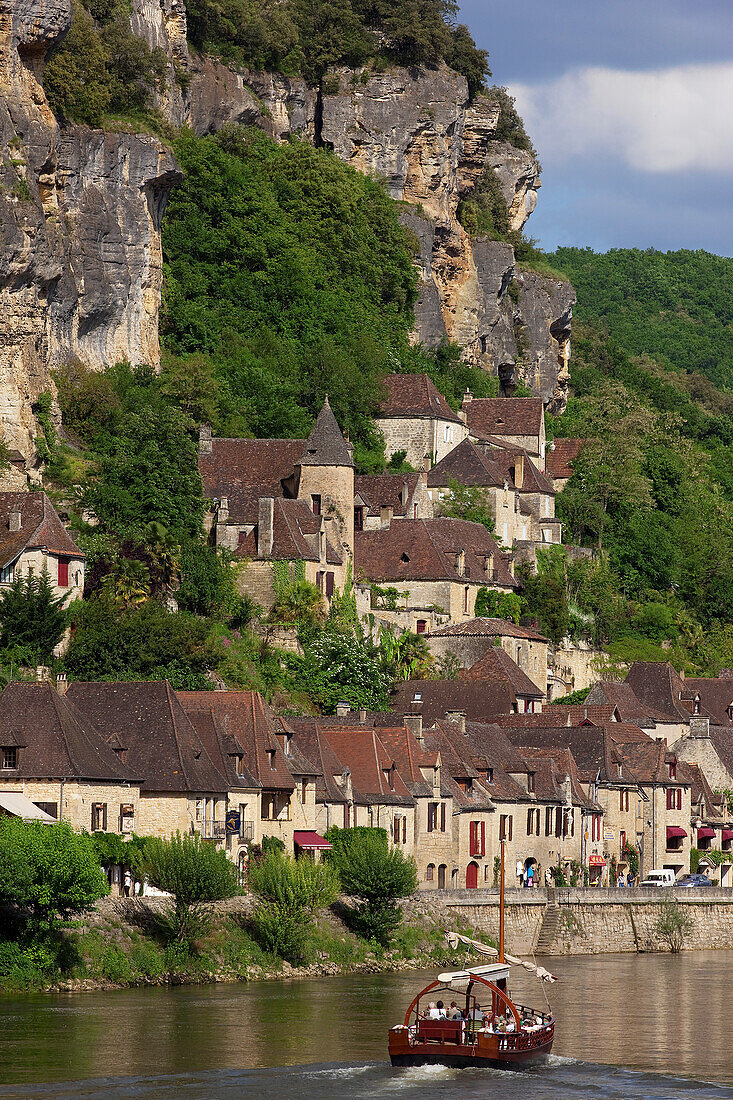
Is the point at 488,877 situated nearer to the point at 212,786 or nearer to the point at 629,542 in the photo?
the point at 212,786

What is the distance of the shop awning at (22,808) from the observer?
60.3 meters

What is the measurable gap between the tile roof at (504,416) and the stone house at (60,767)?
224ft

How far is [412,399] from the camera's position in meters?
123

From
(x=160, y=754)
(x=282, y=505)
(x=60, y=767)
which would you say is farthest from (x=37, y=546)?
(x=60, y=767)

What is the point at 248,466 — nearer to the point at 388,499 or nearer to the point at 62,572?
the point at 388,499

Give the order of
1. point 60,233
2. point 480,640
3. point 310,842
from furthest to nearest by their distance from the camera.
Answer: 1. point 480,640
2. point 60,233
3. point 310,842

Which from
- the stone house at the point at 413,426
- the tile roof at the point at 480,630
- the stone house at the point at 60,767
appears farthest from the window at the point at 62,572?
the stone house at the point at 413,426

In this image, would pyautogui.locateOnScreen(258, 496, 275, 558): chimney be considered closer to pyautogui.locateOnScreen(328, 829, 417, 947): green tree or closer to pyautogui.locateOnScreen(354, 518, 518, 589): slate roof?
pyautogui.locateOnScreen(354, 518, 518, 589): slate roof

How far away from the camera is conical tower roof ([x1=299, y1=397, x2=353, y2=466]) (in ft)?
337

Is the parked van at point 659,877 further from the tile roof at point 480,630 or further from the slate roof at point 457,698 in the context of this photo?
the tile roof at point 480,630

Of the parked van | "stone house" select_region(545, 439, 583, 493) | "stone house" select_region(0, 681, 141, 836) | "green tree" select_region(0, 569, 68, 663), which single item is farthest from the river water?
"stone house" select_region(545, 439, 583, 493)

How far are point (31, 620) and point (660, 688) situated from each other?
4353 centimetres

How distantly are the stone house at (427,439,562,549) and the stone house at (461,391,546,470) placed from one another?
2.93 metres

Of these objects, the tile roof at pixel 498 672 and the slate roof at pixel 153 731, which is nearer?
the slate roof at pixel 153 731
